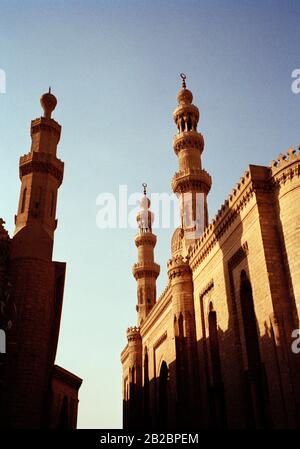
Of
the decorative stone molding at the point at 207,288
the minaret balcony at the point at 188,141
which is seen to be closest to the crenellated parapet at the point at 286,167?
the decorative stone molding at the point at 207,288

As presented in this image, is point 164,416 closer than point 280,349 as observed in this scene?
No

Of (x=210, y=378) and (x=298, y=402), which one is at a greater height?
(x=210, y=378)

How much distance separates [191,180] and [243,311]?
1275cm

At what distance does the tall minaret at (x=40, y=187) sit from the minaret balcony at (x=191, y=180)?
8.14 meters

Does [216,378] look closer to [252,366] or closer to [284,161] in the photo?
[252,366]

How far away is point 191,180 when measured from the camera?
2623cm

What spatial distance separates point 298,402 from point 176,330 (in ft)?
30.0

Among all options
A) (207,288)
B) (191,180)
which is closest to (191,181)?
(191,180)

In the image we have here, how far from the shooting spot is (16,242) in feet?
57.5

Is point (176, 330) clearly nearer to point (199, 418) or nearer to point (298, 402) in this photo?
point (199, 418)

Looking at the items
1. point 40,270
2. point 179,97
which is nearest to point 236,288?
point 40,270

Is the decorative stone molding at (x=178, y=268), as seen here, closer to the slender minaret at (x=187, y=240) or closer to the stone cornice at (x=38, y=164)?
the slender minaret at (x=187, y=240)

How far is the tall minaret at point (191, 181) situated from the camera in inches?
1030

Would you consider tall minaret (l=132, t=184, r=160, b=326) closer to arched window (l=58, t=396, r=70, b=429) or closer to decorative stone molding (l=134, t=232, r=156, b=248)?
decorative stone molding (l=134, t=232, r=156, b=248)
